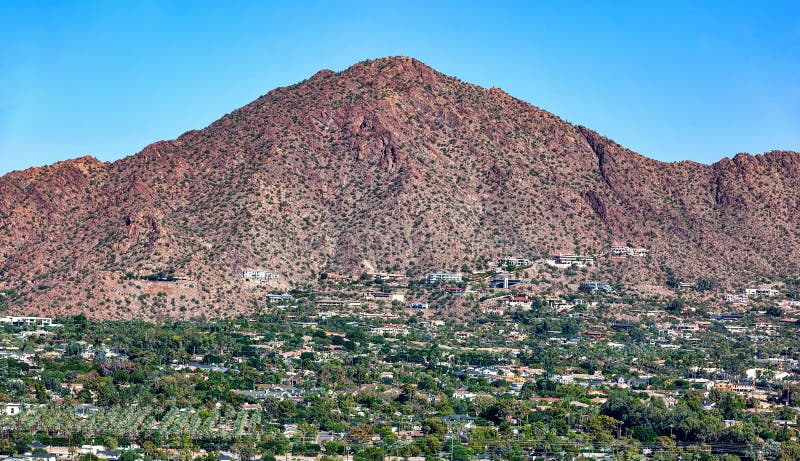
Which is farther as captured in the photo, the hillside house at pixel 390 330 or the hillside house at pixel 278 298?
the hillside house at pixel 278 298

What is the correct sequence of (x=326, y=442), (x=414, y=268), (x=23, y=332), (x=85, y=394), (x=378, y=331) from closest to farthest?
(x=326, y=442), (x=85, y=394), (x=23, y=332), (x=378, y=331), (x=414, y=268)

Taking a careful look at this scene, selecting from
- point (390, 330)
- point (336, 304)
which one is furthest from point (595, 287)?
point (336, 304)

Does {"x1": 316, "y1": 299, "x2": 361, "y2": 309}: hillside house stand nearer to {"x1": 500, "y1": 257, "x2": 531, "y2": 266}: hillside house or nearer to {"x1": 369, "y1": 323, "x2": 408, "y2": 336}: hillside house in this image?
{"x1": 369, "y1": 323, "x2": 408, "y2": 336}: hillside house

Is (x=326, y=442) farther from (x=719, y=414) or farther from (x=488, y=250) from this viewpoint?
(x=488, y=250)

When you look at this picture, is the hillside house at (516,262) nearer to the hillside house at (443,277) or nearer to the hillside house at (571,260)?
the hillside house at (571,260)

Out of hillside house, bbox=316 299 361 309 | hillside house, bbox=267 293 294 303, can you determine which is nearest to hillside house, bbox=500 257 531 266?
hillside house, bbox=316 299 361 309

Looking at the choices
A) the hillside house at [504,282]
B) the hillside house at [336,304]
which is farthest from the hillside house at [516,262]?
the hillside house at [336,304]

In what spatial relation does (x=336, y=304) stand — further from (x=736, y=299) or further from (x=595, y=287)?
(x=736, y=299)

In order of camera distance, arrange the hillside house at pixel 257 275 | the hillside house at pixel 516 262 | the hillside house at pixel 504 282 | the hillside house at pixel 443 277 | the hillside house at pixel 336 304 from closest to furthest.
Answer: the hillside house at pixel 336 304, the hillside house at pixel 257 275, the hillside house at pixel 443 277, the hillside house at pixel 504 282, the hillside house at pixel 516 262

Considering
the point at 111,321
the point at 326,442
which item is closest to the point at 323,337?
the point at 111,321

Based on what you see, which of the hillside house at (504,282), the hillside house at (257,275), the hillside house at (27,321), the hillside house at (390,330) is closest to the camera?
the hillside house at (27,321)

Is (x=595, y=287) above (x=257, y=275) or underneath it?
underneath
